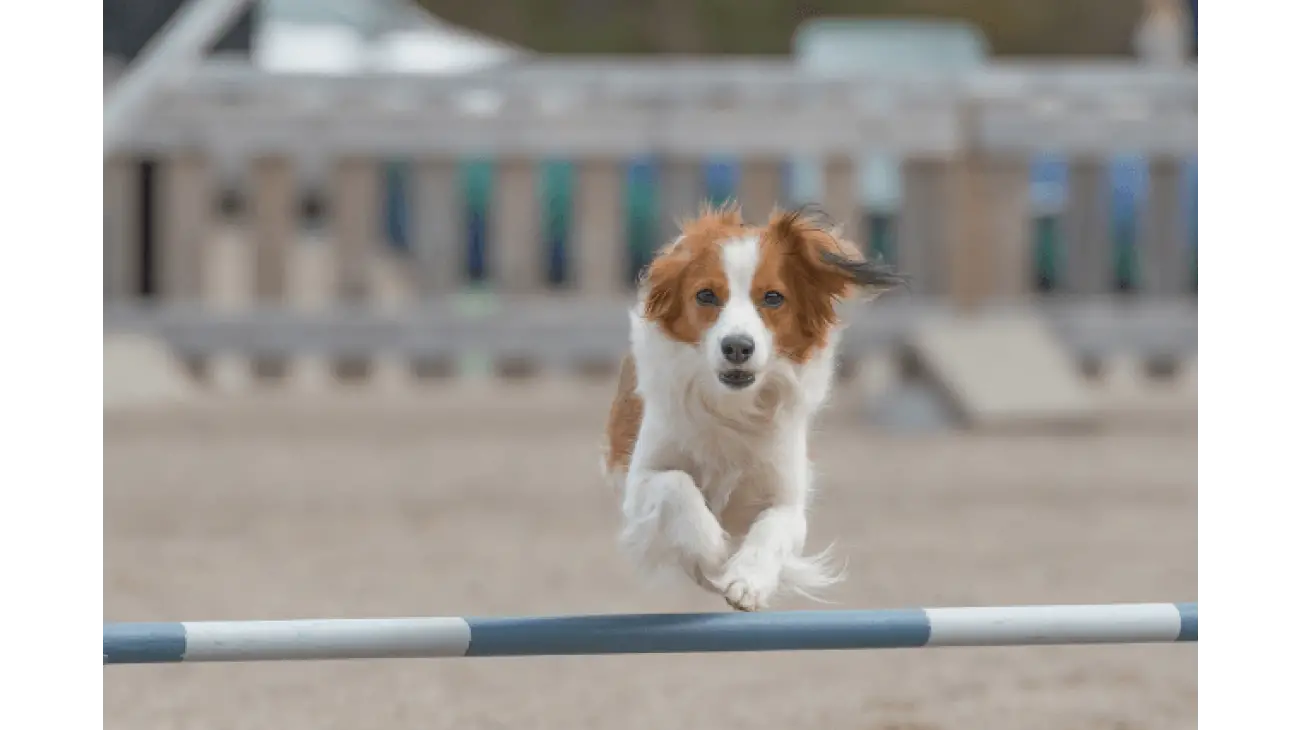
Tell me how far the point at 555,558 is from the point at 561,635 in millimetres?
2958

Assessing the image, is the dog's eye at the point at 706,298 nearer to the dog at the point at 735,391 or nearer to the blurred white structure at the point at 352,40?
the dog at the point at 735,391

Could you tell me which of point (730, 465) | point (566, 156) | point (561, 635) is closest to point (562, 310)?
point (566, 156)

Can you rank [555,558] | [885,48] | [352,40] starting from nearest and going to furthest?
[555,558] < [352,40] < [885,48]

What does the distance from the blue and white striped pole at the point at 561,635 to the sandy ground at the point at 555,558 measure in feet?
1.27

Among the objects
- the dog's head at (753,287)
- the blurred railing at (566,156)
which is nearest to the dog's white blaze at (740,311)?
the dog's head at (753,287)

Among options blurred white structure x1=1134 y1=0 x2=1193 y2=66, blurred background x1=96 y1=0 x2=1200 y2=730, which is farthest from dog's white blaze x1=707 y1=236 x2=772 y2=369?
blurred white structure x1=1134 y1=0 x2=1193 y2=66

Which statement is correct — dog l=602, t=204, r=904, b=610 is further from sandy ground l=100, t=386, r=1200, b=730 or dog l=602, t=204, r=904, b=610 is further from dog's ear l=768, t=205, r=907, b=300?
sandy ground l=100, t=386, r=1200, b=730

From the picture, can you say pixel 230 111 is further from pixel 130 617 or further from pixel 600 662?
pixel 600 662

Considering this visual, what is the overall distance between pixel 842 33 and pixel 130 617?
11.4 m

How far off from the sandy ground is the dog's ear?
51 centimetres

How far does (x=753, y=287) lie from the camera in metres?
2.36

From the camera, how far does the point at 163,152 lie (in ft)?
30.6

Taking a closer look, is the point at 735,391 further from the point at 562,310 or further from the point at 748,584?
the point at 562,310
